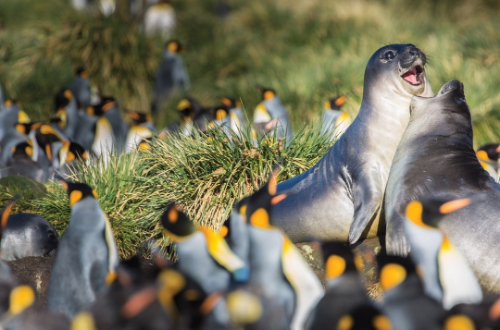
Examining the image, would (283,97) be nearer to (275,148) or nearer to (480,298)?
(275,148)

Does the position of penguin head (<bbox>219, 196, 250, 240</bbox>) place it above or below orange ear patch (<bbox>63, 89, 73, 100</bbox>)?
above

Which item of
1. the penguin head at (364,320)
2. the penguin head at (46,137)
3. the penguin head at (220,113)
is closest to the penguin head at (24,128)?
the penguin head at (46,137)

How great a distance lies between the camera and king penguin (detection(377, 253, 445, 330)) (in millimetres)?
3146

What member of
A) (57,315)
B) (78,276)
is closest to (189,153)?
(78,276)

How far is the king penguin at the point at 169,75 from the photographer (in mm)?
11148

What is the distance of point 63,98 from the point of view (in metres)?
10.0

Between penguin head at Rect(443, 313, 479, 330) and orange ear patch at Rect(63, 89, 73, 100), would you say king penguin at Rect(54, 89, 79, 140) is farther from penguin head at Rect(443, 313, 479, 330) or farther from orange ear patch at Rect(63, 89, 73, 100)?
penguin head at Rect(443, 313, 479, 330)

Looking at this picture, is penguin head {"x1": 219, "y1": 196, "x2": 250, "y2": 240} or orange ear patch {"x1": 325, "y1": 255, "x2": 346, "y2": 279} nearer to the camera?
orange ear patch {"x1": 325, "y1": 255, "x2": 346, "y2": 279}

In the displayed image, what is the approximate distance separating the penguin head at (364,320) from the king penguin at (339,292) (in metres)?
0.04

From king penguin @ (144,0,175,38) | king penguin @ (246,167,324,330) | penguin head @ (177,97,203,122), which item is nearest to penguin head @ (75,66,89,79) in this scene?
penguin head @ (177,97,203,122)

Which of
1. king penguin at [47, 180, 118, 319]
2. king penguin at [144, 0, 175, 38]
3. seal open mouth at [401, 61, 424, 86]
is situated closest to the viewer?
king penguin at [47, 180, 118, 319]

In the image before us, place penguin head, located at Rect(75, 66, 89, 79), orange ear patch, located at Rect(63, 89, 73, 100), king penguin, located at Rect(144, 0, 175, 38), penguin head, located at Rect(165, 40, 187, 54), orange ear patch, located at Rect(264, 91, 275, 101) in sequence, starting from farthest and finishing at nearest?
king penguin, located at Rect(144, 0, 175, 38)
penguin head, located at Rect(165, 40, 187, 54)
penguin head, located at Rect(75, 66, 89, 79)
orange ear patch, located at Rect(63, 89, 73, 100)
orange ear patch, located at Rect(264, 91, 275, 101)

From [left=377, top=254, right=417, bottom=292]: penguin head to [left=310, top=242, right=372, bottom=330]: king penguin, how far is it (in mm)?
112

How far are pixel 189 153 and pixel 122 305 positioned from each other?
7.40 feet
